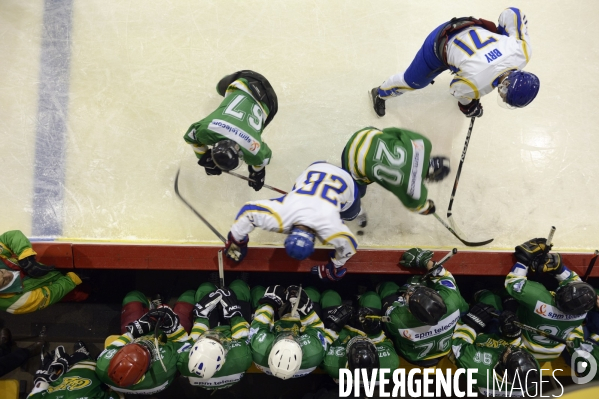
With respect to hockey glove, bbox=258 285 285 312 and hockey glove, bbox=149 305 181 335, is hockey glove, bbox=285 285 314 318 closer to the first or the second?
hockey glove, bbox=258 285 285 312

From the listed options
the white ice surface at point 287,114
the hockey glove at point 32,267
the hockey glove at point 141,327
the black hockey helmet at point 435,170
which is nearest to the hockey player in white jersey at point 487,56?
the black hockey helmet at point 435,170

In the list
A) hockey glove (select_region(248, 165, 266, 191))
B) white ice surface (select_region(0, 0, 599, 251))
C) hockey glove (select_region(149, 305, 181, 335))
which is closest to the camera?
hockey glove (select_region(149, 305, 181, 335))

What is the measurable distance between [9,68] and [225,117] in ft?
7.30

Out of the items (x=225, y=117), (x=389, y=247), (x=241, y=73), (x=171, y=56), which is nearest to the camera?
(x=225, y=117)

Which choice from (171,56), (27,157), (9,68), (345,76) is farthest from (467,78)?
(9,68)

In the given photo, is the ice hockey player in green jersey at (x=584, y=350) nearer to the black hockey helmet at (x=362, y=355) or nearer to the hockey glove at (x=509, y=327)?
the hockey glove at (x=509, y=327)

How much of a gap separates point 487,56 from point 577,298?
63.7 inches

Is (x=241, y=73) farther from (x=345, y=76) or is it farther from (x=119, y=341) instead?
(x=119, y=341)

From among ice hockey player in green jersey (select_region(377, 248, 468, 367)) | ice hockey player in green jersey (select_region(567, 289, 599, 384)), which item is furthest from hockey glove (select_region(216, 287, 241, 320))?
ice hockey player in green jersey (select_region(567, 289, 599, 384))

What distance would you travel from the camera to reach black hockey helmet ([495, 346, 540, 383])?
8.41ft

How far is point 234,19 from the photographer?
11.6 ft

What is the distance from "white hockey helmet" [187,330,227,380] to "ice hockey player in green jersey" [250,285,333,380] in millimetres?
276

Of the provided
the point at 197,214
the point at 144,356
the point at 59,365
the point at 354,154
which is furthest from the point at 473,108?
the point at 59,365

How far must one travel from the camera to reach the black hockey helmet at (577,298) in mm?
2600
